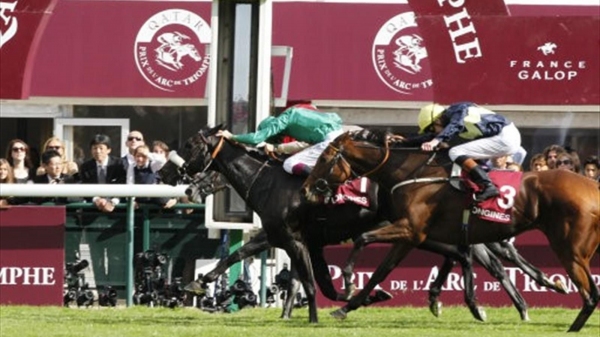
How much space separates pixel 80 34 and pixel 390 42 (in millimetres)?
3737

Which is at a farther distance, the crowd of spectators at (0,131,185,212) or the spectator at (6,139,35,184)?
the spectator at (6,139,35,184)

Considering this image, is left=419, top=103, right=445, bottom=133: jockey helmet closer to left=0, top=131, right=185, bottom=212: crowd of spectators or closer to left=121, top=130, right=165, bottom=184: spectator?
left=0, top=131, right=185, bottom=212: crowd of spectators

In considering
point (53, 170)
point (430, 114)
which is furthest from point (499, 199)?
point (53, 170)

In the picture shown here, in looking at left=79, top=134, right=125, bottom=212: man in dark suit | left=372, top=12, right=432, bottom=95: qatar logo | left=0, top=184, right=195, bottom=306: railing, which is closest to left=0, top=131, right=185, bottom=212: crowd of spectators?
left=79, top=134, right=125, bottom=212: man in dark suit

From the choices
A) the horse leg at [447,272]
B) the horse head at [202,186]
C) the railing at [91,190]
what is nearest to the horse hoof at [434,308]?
the horse leg at [447,272]

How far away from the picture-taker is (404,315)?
18328mm

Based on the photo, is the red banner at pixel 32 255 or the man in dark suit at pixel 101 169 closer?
the red banner at pixel 32 255

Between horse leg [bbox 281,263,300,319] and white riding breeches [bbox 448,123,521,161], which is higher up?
white riding breeches [bbox 448,123,521,161]

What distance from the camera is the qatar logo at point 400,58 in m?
25.0

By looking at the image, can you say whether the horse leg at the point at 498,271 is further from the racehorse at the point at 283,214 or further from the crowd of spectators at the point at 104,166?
the crowd of spectators at the point at 104,166

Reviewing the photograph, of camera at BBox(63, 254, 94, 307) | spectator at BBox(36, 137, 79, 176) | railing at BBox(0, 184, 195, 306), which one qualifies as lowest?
camera at BBox(63, 254, 94, 307)

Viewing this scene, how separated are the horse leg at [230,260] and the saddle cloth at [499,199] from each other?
194 centimetres

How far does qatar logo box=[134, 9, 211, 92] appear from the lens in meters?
25.1

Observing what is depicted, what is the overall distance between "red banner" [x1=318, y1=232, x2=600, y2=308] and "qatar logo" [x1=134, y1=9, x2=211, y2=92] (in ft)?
20.2
